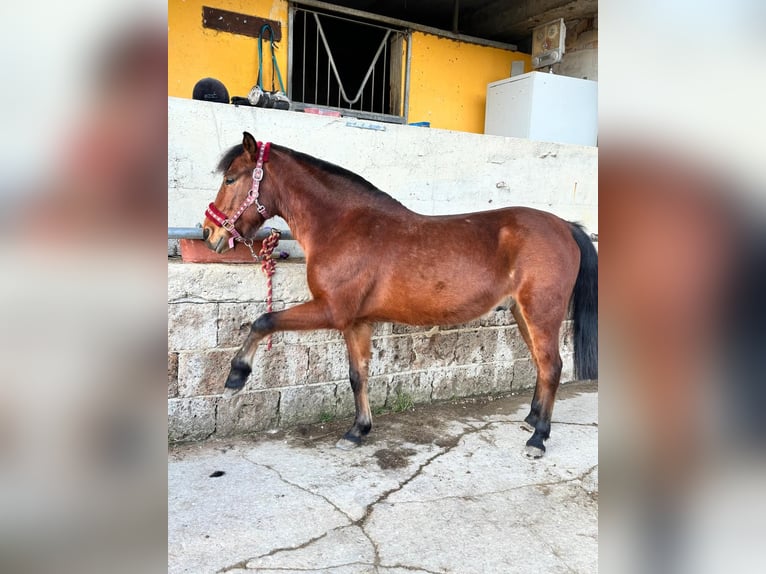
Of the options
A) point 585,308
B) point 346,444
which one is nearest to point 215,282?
point 346,444

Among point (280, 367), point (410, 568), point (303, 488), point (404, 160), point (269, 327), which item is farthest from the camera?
point (404, 160)

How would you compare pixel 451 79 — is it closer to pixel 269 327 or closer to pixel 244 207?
pixel 244 207

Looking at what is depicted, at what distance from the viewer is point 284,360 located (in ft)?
A: 10.8

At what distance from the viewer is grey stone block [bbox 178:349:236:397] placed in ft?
9.86

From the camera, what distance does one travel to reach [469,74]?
658 cm

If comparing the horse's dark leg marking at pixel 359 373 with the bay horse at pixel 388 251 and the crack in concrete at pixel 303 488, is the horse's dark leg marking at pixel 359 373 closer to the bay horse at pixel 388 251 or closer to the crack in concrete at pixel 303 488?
the bay horse at pixel 388 251

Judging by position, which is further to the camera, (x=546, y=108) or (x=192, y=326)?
(x=546, y=108)

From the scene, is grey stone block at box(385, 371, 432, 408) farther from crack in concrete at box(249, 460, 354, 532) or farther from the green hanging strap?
the green hanging strap

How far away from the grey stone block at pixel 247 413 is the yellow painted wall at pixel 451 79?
166 inches

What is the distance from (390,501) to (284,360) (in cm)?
121
